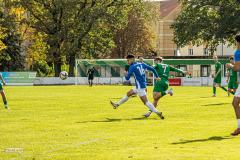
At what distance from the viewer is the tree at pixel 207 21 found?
38.7m

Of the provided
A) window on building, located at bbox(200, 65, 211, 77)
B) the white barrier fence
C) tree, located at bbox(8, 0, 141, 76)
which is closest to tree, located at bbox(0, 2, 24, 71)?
tree, located at bbox(8, 0, 141, 76)

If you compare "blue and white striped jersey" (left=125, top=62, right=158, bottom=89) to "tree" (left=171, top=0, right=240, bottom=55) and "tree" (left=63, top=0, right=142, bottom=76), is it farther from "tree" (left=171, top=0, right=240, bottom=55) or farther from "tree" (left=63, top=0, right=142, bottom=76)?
"tree" (left=63, top=0, right=142, bottom=76)

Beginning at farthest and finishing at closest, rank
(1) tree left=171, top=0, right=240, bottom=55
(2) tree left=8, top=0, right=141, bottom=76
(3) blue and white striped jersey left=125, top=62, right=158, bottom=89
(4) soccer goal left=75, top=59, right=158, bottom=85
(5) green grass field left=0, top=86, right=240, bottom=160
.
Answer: (2) tree left=8, top=0, right=141, bottom=76 → (4) soccer goal left=75, top=59, right=158, bottom=85 → (1) tree left=171, top=0, right=240, bottom=55 → (3) blue and white striped jersey left=125, top=62, right=158, bottom=89 → (5) green grass field left=0, top=86, right=240, bottom=160

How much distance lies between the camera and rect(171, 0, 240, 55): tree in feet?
127

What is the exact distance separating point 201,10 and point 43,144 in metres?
37.3

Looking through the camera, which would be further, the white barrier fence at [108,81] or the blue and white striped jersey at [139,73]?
the white barrier fence at [108,81]

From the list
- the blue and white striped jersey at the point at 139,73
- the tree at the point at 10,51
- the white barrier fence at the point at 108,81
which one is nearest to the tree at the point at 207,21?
the white barrier fence at the point at 108,81

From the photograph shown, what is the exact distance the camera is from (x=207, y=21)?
40531 mm

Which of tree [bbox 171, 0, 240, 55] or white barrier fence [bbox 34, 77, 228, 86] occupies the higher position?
tree [bbox 171, 0, 240, 55]

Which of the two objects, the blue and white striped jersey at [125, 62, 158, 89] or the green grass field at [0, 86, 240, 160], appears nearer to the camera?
the green grass field at [0, 86, 240, 160]

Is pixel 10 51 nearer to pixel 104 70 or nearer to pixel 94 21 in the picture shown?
pixel 94 21

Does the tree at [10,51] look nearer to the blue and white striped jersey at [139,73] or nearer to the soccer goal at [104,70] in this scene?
the soccer goal at [104,70]

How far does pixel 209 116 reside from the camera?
11.1 metres

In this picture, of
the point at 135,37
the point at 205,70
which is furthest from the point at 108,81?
the point at 135,37
